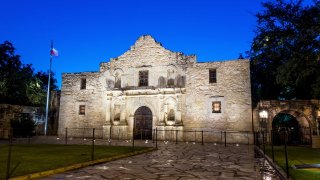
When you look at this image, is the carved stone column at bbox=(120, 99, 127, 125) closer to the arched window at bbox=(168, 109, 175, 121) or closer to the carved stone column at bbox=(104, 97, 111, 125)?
the carved stone column at bbox=(104, 97, 111, 125)

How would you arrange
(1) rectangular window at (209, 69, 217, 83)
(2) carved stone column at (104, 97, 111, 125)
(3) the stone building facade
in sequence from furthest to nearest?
(2) carved stone column at (104, 97, 111, 125) < (1) rectangular window at (209, 69, 217, 83) < (3) the stone building facade

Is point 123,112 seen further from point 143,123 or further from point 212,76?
point 212,76

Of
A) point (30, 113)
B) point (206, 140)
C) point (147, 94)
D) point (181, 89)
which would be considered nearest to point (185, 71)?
point (181, 89)

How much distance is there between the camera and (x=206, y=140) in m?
20.5

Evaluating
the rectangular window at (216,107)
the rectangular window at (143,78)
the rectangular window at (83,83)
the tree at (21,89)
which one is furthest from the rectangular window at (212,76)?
the tree at (21,89)

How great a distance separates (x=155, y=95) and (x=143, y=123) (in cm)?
256

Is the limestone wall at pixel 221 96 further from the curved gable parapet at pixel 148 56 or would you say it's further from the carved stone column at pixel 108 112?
the carved stone column at pixel 108 112

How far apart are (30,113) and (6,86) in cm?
641

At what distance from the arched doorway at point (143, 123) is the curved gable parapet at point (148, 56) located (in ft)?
13.1

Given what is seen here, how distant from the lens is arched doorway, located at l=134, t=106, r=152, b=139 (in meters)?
22.5

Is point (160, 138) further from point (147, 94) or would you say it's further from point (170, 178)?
point (170, 178)

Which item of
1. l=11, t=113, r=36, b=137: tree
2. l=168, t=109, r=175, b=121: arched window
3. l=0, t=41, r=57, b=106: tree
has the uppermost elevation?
l=0, t=41, r=57, b=106: tree

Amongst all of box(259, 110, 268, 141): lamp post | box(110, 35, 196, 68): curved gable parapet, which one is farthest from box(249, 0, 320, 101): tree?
box(110, 35, 196, 68): curved gable parapet

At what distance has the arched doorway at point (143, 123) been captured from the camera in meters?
22.5
